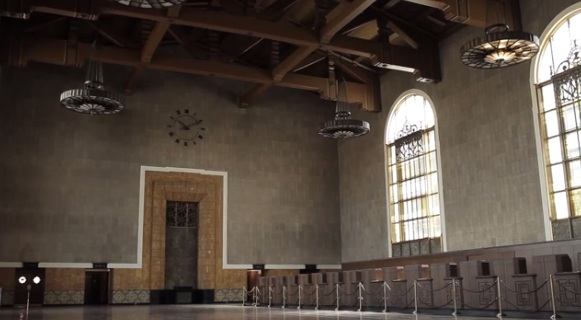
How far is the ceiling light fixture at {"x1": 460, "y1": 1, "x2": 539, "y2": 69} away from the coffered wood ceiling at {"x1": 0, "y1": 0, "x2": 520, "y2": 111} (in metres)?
2.16

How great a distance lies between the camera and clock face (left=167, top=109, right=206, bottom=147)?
2550 cm

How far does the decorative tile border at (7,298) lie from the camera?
21.7 m

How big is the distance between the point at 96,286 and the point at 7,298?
186 inches

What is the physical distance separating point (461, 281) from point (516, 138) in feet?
21.7

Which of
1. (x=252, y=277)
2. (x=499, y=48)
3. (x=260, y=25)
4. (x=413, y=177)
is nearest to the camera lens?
(x=499, y=48)

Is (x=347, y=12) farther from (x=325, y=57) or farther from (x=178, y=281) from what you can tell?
(x=178, y=281)

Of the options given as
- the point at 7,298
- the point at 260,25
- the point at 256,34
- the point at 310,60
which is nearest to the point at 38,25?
the point at 256,34

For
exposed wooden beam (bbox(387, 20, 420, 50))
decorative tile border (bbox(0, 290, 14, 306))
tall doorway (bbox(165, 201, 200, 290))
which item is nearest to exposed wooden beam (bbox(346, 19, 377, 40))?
exposed wooden beam (bbox(387, 20, 420, 50))

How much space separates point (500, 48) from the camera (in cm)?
1498

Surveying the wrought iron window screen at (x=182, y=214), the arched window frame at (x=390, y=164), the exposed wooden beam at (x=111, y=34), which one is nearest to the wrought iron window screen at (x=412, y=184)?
the arched window frame at (x=390, y=164)

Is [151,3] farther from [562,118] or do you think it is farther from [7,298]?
[7,298]

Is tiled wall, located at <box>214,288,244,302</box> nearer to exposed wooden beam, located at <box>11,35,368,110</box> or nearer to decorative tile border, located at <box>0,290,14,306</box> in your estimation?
decorative tile border, located at <box>0,290,14,306</box>

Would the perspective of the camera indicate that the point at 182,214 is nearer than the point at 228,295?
No

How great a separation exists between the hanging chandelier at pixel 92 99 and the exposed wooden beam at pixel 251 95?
281 inches
